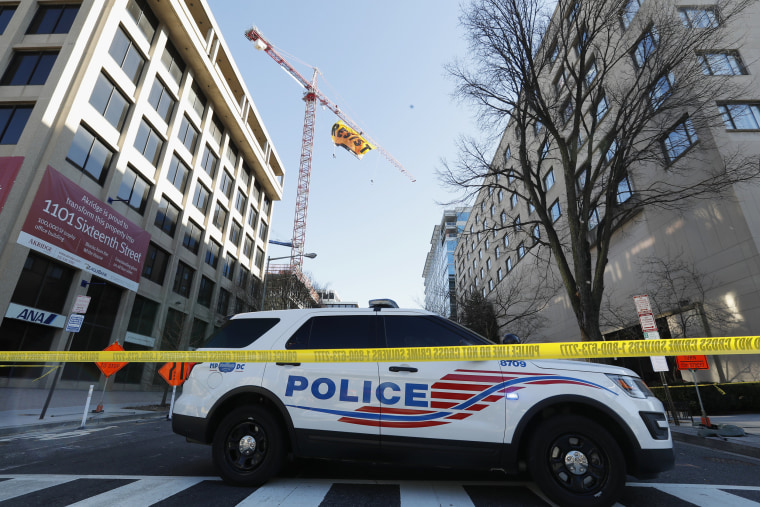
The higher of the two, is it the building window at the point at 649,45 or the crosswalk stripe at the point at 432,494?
the building window at the point at 649,45

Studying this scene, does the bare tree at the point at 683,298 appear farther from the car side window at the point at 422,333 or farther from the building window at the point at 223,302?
the building window at the point at 223,302

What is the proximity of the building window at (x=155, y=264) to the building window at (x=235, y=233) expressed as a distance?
11240 millimetres

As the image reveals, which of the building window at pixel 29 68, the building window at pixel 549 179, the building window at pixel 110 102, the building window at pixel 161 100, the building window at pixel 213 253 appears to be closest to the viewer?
the building window at pixel 29 68

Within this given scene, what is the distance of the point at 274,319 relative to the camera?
461 cm

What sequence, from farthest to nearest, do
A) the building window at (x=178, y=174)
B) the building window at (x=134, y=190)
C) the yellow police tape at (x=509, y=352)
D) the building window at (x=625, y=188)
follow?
the building window at (x=178, y=174) → the building window at (x=134, y=190) → the building window at (x=625, y=188) → the yellow police tape at (x=509, y=352)

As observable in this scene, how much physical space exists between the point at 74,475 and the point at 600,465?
5793 millimetres

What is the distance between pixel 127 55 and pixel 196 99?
29.3ft

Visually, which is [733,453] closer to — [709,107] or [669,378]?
[669,378]

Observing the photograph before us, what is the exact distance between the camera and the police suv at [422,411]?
3.47m

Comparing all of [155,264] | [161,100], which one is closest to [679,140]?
[161,100]

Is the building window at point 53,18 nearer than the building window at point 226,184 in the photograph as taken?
Yes

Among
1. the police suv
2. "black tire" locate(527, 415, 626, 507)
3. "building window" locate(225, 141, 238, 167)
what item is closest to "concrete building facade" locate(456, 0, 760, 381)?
the police suv

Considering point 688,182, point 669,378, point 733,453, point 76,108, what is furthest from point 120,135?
point 669,378

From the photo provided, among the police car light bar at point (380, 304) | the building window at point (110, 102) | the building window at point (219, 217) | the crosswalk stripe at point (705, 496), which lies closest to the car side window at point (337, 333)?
the police car light bar at point (380, 304)
